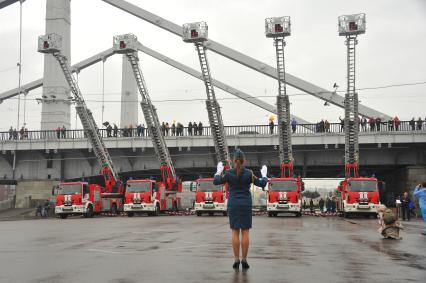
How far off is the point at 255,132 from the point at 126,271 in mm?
38085

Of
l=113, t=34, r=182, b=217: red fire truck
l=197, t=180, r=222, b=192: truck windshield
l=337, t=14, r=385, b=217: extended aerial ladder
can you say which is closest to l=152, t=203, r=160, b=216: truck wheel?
l=113, t=34, r=182, b=217: red fire truck

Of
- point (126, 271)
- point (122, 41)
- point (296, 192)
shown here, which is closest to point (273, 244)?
point (126, 271)

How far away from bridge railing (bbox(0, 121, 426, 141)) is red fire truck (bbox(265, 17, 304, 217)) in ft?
20.2

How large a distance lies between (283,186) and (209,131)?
57.5ft

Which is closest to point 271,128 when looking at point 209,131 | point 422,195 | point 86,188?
point 209,131

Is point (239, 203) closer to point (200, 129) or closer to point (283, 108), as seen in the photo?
point (283, 108)

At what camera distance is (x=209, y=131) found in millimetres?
46750

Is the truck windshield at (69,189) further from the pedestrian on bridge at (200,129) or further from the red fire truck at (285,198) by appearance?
the pedestrian on bridge at (200,129)

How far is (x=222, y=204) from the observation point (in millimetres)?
32656

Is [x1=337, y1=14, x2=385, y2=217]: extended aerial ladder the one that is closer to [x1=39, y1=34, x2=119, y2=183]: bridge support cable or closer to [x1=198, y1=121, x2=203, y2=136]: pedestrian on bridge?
[x1=198, y1=121, x2=203, y2=136]: pedestrian on bridge

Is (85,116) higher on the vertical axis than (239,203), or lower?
higher

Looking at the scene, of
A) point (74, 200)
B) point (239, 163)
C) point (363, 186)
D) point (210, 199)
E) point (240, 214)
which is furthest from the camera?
point (74, 200)

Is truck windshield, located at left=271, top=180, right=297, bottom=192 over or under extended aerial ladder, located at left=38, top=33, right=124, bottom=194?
under

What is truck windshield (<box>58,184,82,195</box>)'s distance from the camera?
3338 centimetres
